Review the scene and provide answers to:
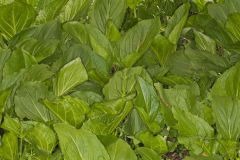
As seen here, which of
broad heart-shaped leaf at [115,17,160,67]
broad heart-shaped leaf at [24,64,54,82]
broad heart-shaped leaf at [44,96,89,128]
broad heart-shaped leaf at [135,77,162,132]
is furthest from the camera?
broad heart-shaped leaf at [115,17,160,67]

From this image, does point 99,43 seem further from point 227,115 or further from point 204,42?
point 227,115

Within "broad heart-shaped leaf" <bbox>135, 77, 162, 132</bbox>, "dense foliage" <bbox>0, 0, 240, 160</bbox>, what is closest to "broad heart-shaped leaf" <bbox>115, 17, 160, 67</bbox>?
"dense foliage" <bbox>0, 0, 240, 160</bbox>

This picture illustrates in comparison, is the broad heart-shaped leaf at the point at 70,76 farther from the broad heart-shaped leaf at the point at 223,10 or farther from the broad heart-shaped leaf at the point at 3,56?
the broad heart-shaped leaf at the point at 223,10

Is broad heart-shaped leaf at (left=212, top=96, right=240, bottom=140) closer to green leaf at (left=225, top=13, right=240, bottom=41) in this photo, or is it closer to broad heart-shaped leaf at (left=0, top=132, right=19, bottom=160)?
green leaf at (left=225, top=13, right=240, bottom=41)

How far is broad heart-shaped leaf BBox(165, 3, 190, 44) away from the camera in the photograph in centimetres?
237

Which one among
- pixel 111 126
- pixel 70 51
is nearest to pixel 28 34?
pixel 70 51

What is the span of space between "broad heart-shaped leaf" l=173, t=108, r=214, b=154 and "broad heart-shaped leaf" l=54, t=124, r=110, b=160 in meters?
0.30

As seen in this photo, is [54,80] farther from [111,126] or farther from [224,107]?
[224,107]

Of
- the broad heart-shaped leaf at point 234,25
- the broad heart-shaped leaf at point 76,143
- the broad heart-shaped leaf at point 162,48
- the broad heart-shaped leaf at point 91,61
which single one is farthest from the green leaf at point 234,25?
the broad heart-shaped leaf at point 76,143

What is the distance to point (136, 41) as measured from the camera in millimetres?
2330

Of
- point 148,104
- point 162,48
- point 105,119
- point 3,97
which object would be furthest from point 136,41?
point 3,97

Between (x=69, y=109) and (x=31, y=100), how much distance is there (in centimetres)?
18

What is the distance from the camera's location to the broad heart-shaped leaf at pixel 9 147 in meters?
2.02

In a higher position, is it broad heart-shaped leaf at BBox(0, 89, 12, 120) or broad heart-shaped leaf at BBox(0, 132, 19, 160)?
broad heart-shaped leaf at BBox(0, 89, 12, 120)
